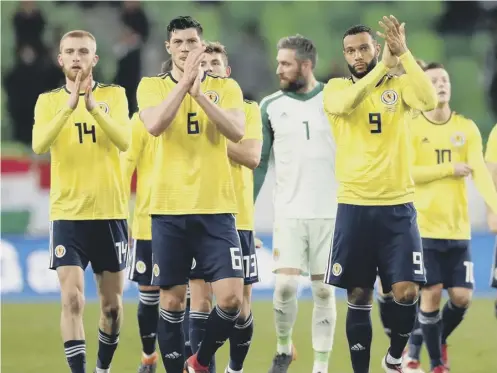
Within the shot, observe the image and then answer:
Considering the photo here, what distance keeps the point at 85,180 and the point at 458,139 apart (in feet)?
9.43

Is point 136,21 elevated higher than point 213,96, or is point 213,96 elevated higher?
point 136,21

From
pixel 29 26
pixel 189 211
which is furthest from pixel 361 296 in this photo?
pixel 29 26

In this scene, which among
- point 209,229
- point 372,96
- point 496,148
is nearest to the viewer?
point 209,229

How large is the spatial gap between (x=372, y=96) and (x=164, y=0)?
35.3 ft

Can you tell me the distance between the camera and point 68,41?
689cm

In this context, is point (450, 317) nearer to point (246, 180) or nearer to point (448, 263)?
point (448, 263)

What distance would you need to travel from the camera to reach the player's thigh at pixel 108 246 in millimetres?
6914

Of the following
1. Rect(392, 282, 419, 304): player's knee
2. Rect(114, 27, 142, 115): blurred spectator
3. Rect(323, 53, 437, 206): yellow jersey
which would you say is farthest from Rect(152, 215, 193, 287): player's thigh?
Rect(114, 27, 142, 115): blurred spectator

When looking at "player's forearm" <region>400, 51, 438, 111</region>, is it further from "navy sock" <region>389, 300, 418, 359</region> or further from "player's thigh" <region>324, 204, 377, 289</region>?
"navy sock" <region>389, 300, 418, 359</region>

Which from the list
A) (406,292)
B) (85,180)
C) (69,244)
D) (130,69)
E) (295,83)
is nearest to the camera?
(406,292)

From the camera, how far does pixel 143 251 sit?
7.82 metres

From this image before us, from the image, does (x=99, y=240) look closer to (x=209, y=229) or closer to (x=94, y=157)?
(x=94, y=157)

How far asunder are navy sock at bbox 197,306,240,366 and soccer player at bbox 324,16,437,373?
815 mm

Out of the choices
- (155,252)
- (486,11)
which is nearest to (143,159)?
(155,252)
